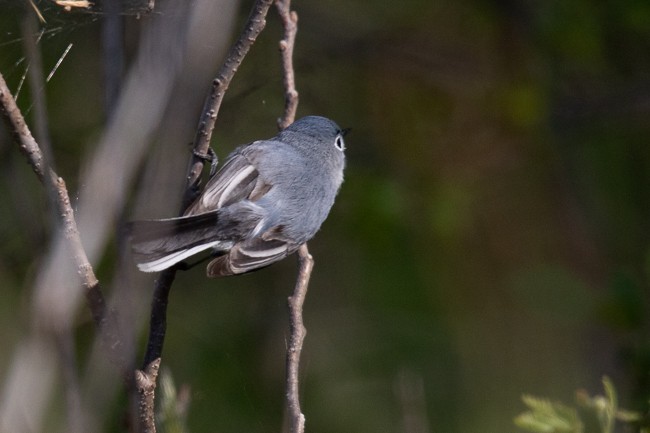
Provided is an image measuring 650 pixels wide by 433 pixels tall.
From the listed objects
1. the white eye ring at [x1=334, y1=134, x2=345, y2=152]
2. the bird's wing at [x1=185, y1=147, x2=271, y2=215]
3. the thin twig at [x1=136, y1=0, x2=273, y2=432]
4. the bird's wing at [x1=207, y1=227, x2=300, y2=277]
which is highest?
the thin twig at [x1=136, y1=0, x2=273, y2=432]

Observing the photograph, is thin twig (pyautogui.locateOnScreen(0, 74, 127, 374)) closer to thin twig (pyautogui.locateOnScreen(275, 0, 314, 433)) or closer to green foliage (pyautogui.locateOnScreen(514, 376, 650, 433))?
thin twig (pyautogui.locateOnScreen(275, 0, 314, 433))

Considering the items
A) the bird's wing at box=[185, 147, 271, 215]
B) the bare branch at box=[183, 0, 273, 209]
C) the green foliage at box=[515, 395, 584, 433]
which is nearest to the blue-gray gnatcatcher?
the bird's wing at box=[185, 147, 271, 215]

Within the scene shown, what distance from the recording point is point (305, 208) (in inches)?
93.4

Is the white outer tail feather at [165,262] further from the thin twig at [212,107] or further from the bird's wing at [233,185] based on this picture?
the bird's wing at [233,185]

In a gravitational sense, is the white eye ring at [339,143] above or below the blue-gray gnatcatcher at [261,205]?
below

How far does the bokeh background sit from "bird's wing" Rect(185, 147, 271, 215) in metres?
1.09

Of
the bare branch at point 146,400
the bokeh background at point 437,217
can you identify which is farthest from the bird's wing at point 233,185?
the bokeh background at point 437,217

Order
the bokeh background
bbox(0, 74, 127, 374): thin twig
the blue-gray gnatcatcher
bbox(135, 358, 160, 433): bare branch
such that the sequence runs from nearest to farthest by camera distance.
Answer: bbox(0, 74, 127, 374): thin twig, bbox(135, 358, 160, 433): bare branch, the blue-gray gnatcatcher, the bokeh background

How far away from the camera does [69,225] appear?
1.39 metres

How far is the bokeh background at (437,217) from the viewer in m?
3.69

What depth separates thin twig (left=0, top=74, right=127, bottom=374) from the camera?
1357 mm

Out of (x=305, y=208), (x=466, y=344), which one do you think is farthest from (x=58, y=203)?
(x=466, y=344)

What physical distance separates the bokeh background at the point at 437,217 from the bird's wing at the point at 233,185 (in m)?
1.09

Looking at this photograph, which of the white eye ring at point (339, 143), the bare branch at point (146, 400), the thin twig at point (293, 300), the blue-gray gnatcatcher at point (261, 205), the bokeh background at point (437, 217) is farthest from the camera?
the bokeh background at point (437, 217)
